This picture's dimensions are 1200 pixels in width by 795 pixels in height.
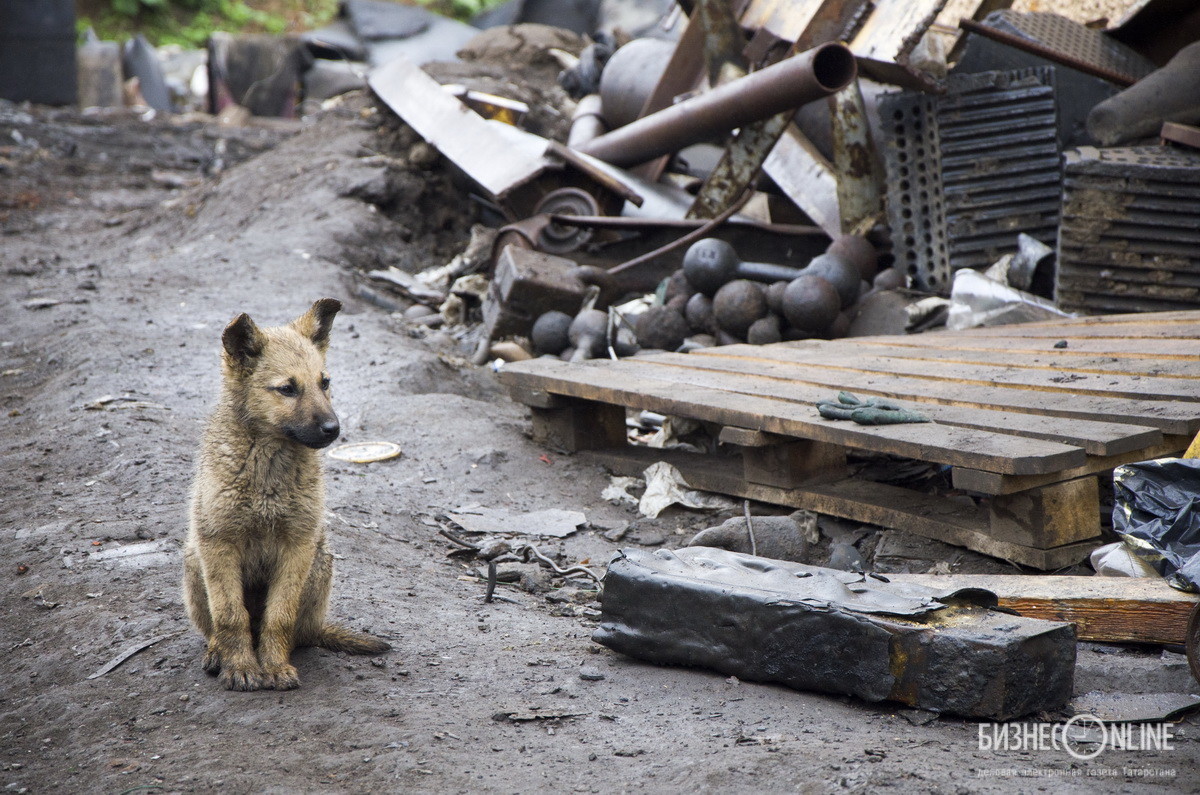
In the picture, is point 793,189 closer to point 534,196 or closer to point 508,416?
point 534,196

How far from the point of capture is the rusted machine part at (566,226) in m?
8.40

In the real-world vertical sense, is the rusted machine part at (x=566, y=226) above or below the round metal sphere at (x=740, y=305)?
above

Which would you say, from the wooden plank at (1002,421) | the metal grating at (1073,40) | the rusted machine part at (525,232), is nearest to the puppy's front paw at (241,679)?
the wooden plank at (1002,421)

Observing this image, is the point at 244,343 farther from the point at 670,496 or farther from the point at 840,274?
the point at 840,274

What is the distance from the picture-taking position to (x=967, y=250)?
6.88 m

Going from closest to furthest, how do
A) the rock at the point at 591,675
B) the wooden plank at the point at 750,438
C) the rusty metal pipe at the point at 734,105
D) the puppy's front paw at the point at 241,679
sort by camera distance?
1. the puppy's front paw at the point at 241,679
2. the rock at the point at 591,675
3. the wooden plank at the point at 750,438
4. the rusty metal pipe at the point at 734,105

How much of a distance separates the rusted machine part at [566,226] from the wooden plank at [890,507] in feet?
11.4

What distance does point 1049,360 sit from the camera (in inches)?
194

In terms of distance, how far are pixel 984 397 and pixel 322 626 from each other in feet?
9.94

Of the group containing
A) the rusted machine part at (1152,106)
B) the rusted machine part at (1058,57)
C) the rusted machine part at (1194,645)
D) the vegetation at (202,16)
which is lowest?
the rusted machine part at (1194,645)

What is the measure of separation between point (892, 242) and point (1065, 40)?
1893 millimetres

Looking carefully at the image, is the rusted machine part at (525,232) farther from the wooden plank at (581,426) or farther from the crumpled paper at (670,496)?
the crumpled paper at (670,496)

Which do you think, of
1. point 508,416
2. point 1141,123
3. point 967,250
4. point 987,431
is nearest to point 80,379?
point 508,416

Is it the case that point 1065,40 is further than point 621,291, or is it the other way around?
point 621,291
